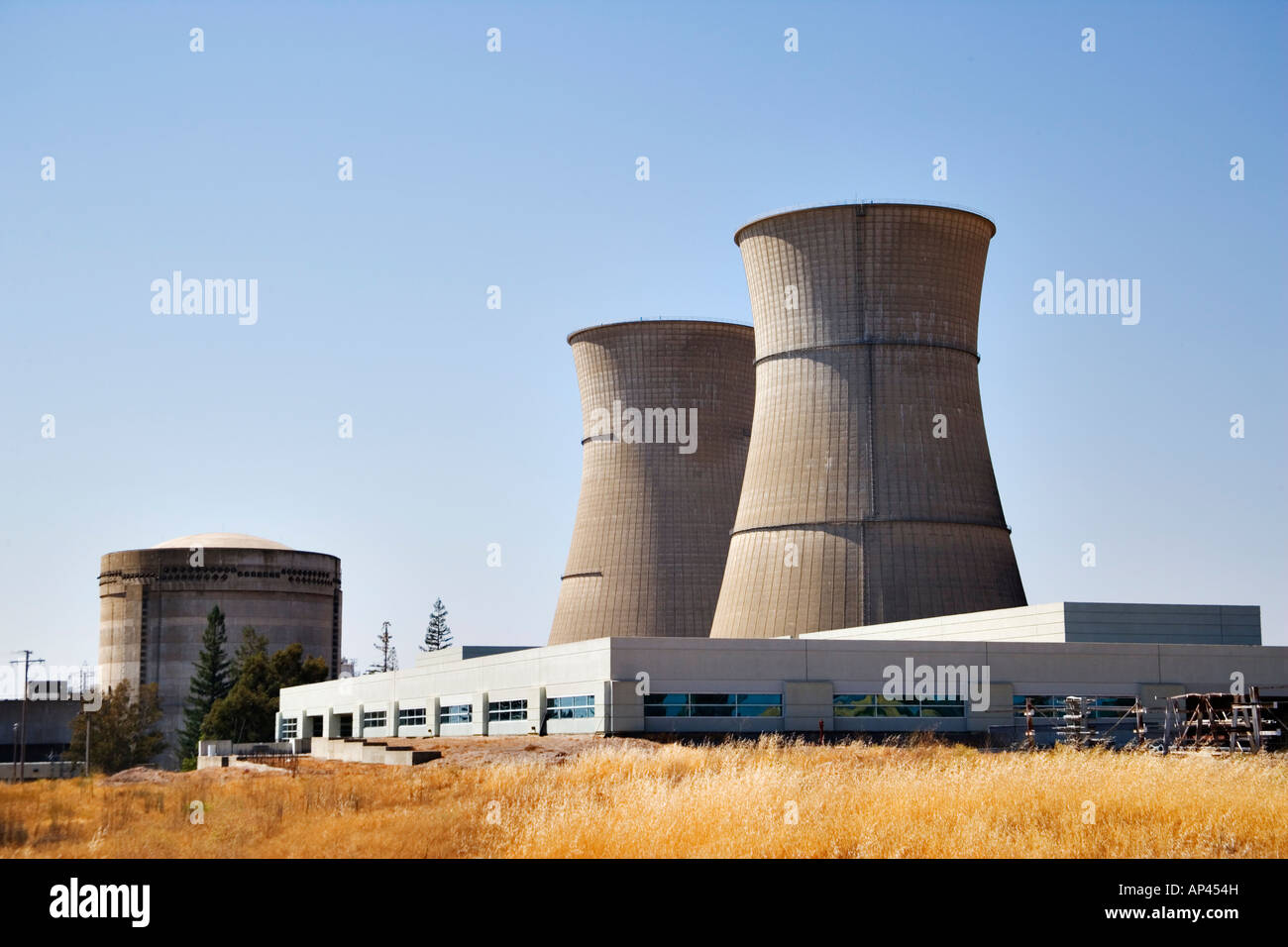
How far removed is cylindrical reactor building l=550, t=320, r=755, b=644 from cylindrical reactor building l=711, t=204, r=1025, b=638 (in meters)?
8.14

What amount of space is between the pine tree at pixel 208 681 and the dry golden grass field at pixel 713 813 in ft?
159

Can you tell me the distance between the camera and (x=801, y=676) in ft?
95.9

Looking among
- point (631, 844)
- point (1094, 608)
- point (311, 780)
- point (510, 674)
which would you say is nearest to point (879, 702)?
point (1094, 608)

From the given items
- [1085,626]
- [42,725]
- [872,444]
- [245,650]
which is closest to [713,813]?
[1085,626]

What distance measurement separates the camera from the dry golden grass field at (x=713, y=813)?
39.2ft

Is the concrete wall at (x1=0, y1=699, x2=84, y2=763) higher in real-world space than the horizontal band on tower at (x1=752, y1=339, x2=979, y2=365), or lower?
lower

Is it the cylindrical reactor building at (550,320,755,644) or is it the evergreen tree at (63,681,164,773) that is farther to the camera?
the evergreen tree at (63,681,164,773)

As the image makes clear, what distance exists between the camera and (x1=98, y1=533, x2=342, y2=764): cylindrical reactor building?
69.9 m

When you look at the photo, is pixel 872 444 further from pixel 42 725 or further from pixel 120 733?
pixel 42 725

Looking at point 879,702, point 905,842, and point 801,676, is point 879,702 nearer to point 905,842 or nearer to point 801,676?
point 801,676

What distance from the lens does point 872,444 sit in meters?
33.0

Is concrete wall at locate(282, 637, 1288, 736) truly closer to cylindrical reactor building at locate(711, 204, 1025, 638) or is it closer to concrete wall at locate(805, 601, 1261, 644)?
concrete wall at locate(805, 601, 1261, 644)

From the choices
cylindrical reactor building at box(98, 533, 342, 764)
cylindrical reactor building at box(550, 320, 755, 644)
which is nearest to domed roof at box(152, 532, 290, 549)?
cylindrical reactor building at box(98, 533, 342, 764)
